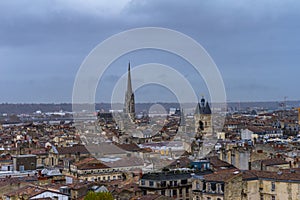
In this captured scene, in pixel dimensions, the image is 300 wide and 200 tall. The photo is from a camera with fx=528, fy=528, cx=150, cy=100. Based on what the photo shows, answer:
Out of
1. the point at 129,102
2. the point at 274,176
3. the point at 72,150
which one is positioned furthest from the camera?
the point at 129,102

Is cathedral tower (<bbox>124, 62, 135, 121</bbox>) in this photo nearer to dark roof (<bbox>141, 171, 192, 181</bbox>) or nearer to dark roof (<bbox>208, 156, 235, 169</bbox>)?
dark roof (<bbox>208, 156, 235, 169</bbox>)

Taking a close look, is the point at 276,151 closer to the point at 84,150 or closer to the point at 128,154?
the point at 128,154

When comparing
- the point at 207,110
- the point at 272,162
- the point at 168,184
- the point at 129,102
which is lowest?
the point at 168,184

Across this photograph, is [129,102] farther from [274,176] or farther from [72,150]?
[274,176]

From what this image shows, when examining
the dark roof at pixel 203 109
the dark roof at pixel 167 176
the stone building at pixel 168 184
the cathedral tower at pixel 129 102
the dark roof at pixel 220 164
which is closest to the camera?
the stone building at pixel 168 184

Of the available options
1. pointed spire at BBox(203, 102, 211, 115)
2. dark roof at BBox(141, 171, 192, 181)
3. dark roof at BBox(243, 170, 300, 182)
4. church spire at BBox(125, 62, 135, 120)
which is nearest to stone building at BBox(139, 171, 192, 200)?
dark roof at BBox(141, 171, 192, 181)

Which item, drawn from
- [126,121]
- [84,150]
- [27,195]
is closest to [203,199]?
[27,195]

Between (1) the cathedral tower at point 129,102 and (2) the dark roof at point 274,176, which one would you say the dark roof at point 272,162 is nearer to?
(2) the dark roof at point 274,176

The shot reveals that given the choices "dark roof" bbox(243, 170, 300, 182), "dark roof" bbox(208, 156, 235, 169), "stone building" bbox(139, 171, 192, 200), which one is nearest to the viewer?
"dark roof" bbox(243, 170, 300, 182)

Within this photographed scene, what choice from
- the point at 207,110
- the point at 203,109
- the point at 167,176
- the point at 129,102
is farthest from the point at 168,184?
the point at 129,102

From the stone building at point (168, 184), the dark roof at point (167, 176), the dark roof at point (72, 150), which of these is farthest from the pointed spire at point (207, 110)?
the stone building at point (168, 184)

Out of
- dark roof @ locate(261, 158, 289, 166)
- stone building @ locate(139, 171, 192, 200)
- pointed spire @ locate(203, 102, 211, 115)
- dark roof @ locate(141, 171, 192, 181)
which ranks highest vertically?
pointed spire @ locate(203, 102, 211, 115)
